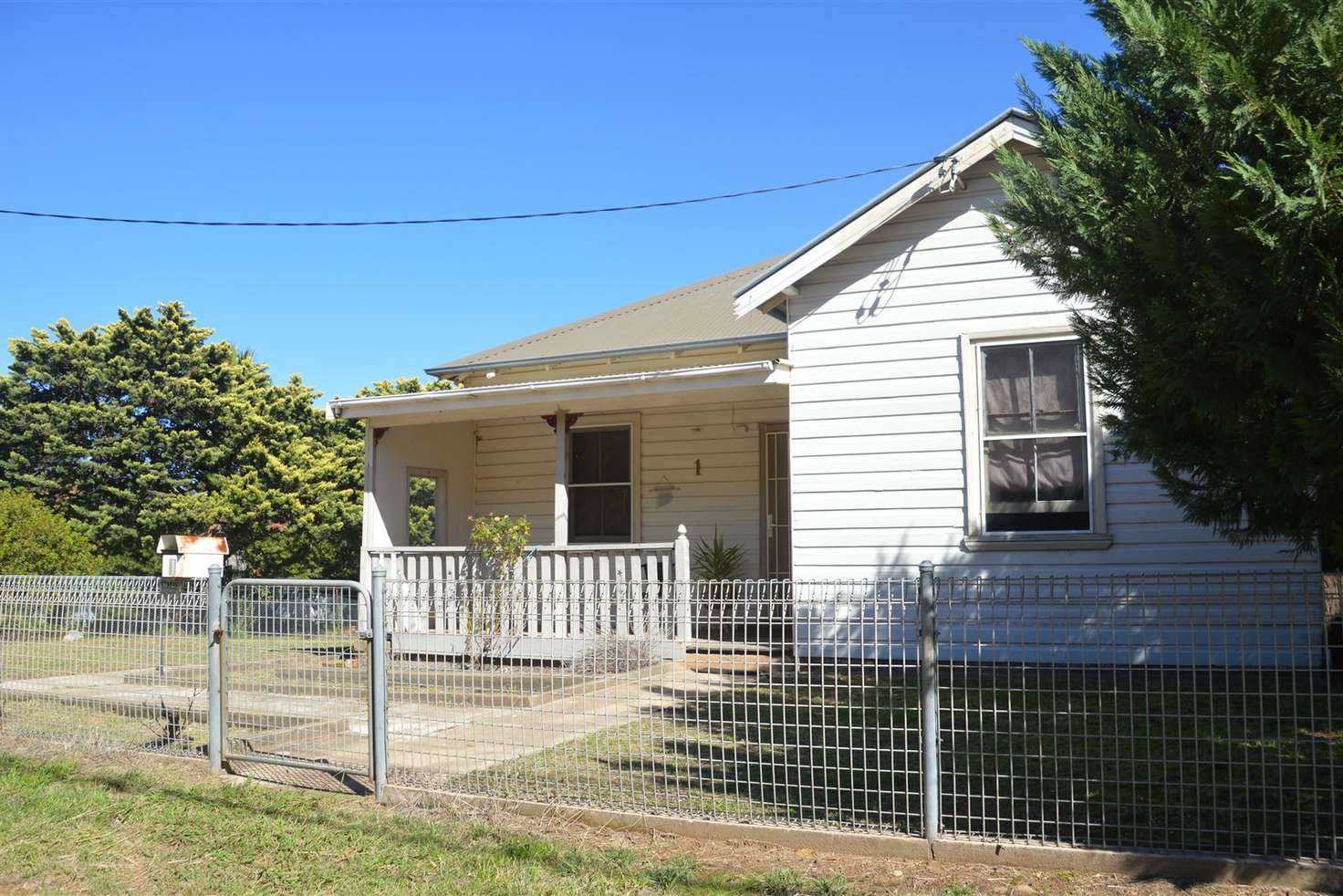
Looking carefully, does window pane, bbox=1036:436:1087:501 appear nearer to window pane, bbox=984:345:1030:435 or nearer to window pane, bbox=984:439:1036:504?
window pane, bbox=984:439:1036:504

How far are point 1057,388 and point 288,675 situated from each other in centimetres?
729

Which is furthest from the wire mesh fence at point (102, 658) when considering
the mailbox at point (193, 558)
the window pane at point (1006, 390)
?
the window pane at point (1006, 390)

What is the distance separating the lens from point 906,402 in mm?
10930

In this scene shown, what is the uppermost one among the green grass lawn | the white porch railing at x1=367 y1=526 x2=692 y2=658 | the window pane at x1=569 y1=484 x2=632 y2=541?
the window pane at x1=569 y1=484 x2=632 y2=541

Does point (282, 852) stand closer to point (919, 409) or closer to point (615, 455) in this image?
point (919, 409)

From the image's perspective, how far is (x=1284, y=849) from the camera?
5.08m

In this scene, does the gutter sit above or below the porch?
above

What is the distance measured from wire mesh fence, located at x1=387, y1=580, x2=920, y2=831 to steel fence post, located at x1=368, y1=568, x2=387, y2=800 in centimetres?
16

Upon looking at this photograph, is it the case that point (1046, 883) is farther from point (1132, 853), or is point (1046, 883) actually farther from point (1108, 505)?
point (1108, 505)

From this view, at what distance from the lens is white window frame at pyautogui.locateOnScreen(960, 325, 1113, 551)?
10.2 m

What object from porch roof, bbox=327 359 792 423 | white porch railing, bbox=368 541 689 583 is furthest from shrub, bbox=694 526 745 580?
porch roof, bbox=327 359 792 423

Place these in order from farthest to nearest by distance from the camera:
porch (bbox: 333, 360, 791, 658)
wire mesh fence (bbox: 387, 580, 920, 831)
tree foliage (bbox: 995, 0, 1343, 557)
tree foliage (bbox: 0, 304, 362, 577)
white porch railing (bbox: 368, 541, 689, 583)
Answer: tree foliage (bbox: 0, 304, 362, 577) < porch (bbox: 333, 360, 791, 658) < white porch railing (bbox: 368, 541, 689, 583) < wire mesh fence (bbox: 387, 580, 920, 831) < tree foliage (bbox: 995, 0, 1343, 557)

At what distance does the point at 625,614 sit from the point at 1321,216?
13.0ft

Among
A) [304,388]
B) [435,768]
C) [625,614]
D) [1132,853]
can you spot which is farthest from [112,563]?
[1132,853]
